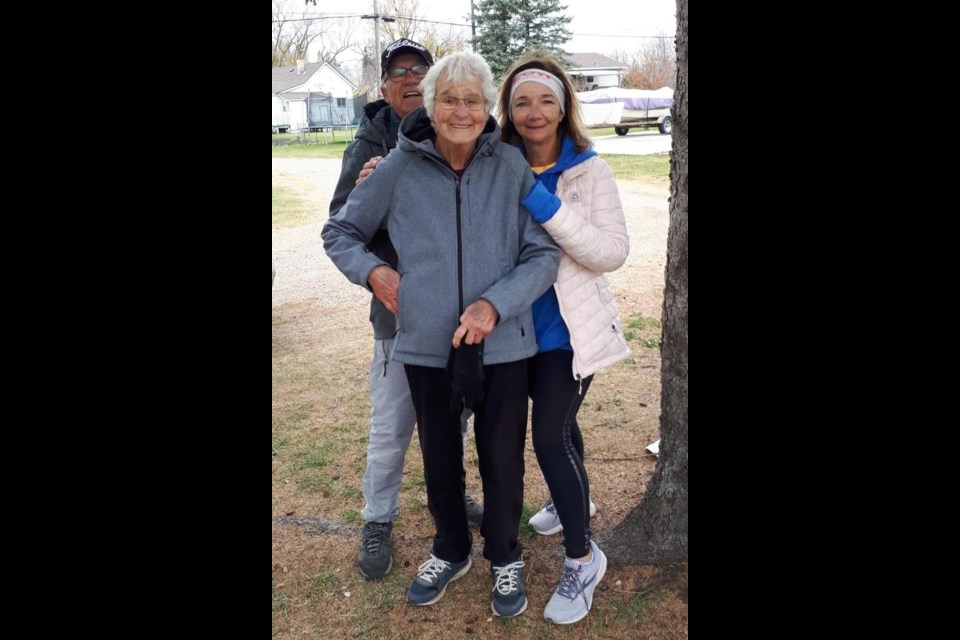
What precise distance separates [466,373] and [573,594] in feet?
3.16

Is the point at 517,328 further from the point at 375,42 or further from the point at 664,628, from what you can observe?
the point at 375,42

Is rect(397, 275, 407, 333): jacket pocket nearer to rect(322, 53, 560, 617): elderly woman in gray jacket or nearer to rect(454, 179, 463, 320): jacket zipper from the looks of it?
rect(322, 53, 560, 617): elderly woman in gray jacket

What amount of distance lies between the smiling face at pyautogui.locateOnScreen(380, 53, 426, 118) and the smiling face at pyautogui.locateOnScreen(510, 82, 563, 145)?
1.49 feet

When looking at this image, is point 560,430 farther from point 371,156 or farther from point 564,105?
point 371,156

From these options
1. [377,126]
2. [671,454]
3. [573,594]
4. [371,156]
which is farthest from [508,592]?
[377,126]

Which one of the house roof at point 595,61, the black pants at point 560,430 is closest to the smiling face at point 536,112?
the black pants at point 560,430

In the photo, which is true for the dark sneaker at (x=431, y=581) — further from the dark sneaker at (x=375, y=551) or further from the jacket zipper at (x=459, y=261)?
the jacket zipper at (x=459, y=261)

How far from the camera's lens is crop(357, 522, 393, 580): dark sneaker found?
3.03m

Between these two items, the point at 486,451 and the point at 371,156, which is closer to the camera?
the point at 486,451

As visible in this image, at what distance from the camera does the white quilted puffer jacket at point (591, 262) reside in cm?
246

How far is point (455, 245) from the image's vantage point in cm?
243

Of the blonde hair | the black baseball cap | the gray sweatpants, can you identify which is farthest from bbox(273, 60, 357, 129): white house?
the blonde hair

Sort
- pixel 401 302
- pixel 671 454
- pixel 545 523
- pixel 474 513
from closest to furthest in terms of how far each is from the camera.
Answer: pixel 401 302, pixel 671 454, pixel 545 523, pixel 474 513
